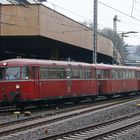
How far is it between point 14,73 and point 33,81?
3.56 feet

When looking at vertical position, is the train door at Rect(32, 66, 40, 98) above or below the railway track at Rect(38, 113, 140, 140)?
above

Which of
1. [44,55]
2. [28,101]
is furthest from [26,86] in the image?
[44,55]

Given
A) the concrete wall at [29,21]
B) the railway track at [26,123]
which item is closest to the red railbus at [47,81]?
the railway track at [26,123]

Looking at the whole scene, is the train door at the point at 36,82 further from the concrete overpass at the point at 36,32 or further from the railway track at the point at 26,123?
the concrete overpass at the point at 36,32

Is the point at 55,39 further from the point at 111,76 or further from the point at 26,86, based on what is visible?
the point at 26,86

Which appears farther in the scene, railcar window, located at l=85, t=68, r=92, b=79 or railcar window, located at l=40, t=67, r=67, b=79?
railcar window, located at l=85, t=68, r=92, b=79

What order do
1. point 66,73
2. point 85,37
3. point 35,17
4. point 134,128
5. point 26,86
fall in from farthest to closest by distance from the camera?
1. point 85,37
2. point 35,17
3. point 66,73
4. point 26,86
5. point 134,128

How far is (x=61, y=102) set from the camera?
102 ft

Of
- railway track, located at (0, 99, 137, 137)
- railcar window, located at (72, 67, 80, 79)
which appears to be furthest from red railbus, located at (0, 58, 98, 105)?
railway track, located at (0, 99, 137, 137)

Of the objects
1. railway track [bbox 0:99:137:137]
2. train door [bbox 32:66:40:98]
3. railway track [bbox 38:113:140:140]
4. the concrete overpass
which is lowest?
railway track [bbox 38:113:140:140]

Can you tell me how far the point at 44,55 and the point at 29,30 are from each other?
709 inches

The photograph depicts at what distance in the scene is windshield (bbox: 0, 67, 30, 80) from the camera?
25859 mm

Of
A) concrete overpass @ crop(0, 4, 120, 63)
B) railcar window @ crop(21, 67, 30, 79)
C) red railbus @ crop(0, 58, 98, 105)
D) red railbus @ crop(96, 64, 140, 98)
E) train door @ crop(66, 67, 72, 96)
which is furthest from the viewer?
red railbus @ crop(96, 64, 140, 98)

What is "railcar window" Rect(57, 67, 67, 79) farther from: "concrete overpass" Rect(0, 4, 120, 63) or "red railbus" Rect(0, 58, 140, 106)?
"concrete overpass" Rect(0, 4, 120, 63)
